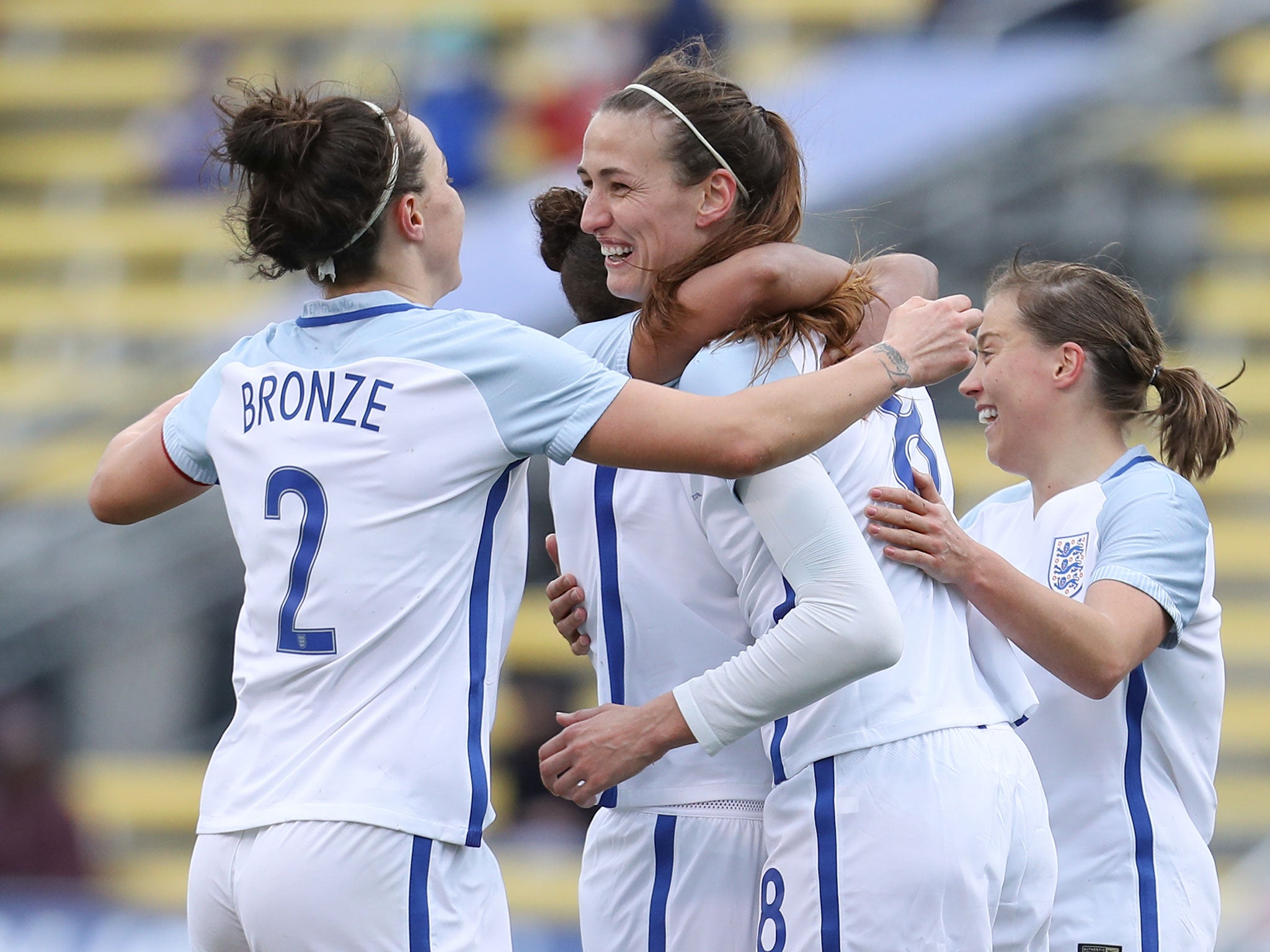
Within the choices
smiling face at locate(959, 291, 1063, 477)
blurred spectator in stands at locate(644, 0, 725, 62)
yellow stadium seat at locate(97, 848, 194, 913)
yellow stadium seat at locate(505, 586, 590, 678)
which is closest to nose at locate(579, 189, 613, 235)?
smiling face at locate(959, 291, 1063, 477)

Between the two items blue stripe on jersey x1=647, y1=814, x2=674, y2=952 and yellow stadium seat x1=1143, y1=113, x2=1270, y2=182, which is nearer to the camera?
blue stripe on jersey x1=647, y1=814, x2=674, y2=952

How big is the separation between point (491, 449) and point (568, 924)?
4.55 metres

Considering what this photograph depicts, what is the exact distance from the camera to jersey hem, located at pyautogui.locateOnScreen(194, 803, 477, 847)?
1.96 meters

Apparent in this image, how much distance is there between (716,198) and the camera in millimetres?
2480

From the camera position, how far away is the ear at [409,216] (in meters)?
2.19

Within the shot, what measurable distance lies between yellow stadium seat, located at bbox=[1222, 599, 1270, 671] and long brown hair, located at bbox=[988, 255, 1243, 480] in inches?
181

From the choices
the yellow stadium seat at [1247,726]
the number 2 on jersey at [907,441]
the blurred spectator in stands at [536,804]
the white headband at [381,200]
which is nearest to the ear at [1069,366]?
the number 2 on jersey at [907,441]

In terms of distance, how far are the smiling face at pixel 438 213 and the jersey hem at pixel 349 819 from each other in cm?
82

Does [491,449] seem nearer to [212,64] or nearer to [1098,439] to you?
[1098,439]

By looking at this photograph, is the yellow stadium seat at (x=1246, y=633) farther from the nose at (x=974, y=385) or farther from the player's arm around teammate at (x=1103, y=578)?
the nose at (x=974, y=385)

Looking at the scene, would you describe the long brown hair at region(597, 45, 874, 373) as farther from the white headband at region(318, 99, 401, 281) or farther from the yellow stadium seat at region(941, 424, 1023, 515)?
the yellow stadium seat at region(941, 424, 1023, 515)

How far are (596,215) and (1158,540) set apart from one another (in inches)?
45.6

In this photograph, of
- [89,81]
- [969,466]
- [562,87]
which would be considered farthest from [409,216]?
[89,81]

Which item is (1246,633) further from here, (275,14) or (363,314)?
(275,14)
